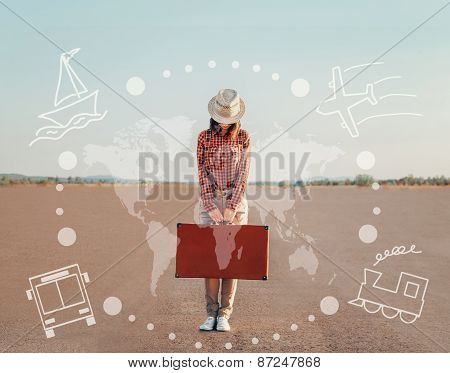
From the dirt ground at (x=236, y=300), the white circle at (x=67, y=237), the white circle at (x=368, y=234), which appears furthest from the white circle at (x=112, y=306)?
the white circle at (x=368, y=234)

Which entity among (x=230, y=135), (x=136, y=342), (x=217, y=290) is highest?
(x=230, y=135)

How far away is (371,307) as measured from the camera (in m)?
6.13

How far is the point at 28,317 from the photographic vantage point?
5676 mm

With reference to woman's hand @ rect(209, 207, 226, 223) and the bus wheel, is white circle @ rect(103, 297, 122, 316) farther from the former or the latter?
the bus wheel

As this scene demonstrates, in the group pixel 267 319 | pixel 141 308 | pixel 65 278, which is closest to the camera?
pixel 267 319

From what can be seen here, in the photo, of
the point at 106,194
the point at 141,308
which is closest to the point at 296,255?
the point at 141,308

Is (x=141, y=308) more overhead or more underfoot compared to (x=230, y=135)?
more underfoot

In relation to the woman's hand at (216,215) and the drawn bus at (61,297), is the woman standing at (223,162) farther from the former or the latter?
the drawn bus at (61,297)

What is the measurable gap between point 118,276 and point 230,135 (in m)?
3.13

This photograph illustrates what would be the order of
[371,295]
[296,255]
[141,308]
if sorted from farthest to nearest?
[296,255] → [371,295] → [141,308]

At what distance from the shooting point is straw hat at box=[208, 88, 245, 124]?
495 centimetres

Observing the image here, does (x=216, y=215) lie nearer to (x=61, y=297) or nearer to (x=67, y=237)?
(x=61, y=297)

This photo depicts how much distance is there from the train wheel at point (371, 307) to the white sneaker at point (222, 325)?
58.5 inches

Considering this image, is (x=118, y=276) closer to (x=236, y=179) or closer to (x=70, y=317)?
(x=70, y=317)
